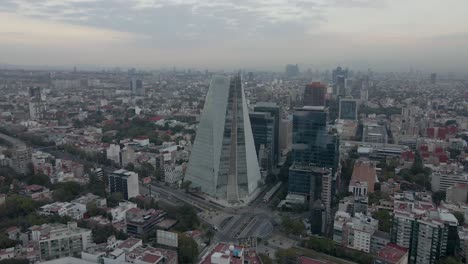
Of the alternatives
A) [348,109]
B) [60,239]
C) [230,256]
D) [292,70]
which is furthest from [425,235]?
[292,70]

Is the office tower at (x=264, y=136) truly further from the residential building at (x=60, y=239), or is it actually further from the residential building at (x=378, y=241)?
the residential building at (x=60, y=239)

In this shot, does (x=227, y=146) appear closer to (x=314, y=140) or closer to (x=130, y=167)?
(x=314, y=140)

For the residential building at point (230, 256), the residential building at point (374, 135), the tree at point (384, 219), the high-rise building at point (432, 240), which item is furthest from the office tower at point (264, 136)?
the residential building at point (374, 135)

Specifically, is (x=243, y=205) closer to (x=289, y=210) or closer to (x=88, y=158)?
(x=289, y=210)

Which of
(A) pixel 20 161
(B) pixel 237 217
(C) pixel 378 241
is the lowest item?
(B) pixel 237 217

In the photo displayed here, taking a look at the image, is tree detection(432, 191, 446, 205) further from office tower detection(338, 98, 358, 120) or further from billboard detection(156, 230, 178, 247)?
office tower detection(338, 98, 358, 120)

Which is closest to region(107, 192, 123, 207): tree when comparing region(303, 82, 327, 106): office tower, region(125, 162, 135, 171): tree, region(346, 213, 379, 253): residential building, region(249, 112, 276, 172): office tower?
region(125, 162, 135, 171): tree
